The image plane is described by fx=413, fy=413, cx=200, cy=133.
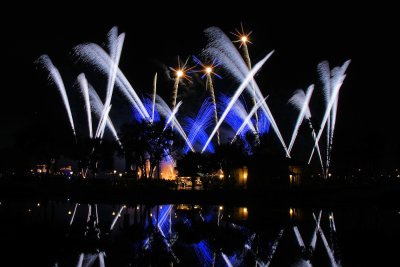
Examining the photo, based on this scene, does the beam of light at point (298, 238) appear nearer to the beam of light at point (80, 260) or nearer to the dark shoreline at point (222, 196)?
the beam of light at point (80, 260)

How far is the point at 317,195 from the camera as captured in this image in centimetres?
3581

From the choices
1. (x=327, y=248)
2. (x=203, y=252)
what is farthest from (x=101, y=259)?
(x=327, y=248)

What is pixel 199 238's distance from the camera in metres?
17.0

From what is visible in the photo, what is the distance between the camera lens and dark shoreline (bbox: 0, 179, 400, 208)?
33.0 meters

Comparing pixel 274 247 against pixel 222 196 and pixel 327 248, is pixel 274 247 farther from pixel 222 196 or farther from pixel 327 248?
pixel 222 196

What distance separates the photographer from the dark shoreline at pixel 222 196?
33.0 metres

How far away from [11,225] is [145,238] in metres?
8.20

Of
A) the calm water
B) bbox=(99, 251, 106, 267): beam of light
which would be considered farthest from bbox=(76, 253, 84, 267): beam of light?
bbox=(99, 251, 106, 267): beam of light

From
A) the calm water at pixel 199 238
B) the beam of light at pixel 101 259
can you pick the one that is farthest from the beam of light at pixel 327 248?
the beam of light at pixel 101 259

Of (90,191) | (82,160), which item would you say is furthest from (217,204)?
(82,160)

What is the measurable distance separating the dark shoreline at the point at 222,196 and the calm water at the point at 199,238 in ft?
18.4

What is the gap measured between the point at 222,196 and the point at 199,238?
1780 cm

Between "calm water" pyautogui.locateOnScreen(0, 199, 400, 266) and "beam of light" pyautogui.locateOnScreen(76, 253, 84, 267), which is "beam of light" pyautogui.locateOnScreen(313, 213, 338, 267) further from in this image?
"beam of light" pyautogui.locateOnScreen(76, 253, 84, 267)

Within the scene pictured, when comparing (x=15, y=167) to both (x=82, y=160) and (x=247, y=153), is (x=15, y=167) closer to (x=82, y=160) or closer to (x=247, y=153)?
(x=82, y=160)
